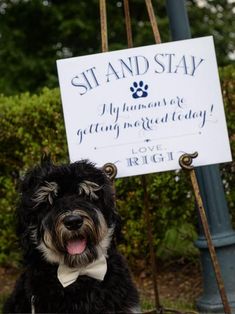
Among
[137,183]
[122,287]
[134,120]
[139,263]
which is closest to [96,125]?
[134,120]

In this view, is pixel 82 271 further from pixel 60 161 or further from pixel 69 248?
pixel 60 161

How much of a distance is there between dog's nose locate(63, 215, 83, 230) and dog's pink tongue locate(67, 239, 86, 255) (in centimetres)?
17

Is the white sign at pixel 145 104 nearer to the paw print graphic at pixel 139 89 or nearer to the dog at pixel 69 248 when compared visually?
the paw print graphic at pixel 139 89

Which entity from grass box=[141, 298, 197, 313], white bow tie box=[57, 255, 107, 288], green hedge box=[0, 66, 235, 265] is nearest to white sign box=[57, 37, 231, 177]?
white bow tie box=[57, 255, 107, 288]

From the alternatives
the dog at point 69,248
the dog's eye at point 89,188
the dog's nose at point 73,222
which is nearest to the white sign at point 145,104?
the dog at point 69,248

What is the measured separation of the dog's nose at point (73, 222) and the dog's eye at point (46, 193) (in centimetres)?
24

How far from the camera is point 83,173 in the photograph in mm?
3914

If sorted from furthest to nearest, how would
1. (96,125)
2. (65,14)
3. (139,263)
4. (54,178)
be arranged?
(65,14) → (139,263) → (96,125) → (54,178)

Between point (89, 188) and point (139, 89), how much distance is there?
4.19ft

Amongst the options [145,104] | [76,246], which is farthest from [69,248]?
[145,104]

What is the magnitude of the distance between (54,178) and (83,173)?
206mm

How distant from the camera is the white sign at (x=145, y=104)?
4754 millimetres

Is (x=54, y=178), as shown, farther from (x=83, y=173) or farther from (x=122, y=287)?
(x=122, y=287)

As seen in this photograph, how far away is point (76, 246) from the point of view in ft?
12.5
